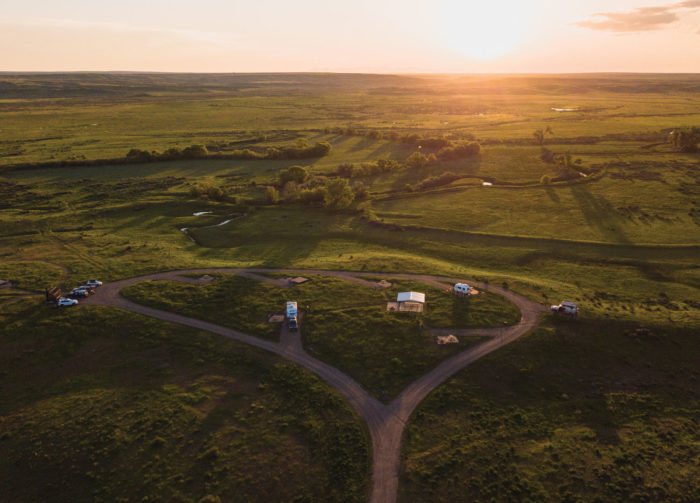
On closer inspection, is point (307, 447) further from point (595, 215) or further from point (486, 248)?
point (595, 215)

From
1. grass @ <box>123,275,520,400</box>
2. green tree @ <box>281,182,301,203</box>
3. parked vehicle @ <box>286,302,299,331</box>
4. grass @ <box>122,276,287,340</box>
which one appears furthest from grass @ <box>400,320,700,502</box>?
green tree @ <box>281,182,301,203</box>

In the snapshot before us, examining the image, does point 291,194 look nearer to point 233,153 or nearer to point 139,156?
point 233,153

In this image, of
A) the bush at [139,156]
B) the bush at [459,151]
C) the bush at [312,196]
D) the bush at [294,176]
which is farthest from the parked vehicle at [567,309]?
the bush at [139,156]

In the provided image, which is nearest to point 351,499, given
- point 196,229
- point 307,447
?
point 307,447

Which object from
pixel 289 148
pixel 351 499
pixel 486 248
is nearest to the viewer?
pixel 351 499

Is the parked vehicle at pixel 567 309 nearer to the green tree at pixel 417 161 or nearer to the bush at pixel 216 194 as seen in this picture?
the bush at pixel 216 194

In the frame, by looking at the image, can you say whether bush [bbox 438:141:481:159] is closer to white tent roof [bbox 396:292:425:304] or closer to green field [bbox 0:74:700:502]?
green field [bbox 0:74:700:502]
